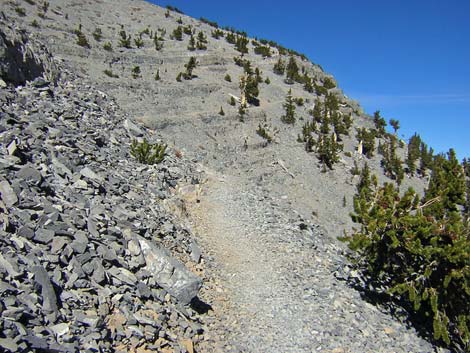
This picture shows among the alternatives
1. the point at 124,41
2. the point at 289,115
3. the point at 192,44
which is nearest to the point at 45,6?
the point at 124,41

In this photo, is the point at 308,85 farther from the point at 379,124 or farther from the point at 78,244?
the point at 78,244

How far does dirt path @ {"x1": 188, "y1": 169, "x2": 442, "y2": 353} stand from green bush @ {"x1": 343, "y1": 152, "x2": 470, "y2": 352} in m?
1.27

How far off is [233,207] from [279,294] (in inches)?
247

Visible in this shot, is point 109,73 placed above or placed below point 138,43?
below

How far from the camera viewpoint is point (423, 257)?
1159 centimetres

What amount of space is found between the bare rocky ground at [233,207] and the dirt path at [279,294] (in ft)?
0.14

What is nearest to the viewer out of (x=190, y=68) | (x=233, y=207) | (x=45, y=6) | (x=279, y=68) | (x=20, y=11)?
(x=233, y=207)

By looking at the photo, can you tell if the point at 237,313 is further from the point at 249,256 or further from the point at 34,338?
the point at 34,338

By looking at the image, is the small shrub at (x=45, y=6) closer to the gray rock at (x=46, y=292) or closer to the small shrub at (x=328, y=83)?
the small shrub at (x=328, y=83)

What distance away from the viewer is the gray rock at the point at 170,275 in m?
9.08

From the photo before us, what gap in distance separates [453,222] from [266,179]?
12618 mm

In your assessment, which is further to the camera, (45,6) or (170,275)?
(45,6)

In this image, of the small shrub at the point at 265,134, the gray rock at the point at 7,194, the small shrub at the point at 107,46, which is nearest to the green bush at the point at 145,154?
the gray rock at the point at 7,194

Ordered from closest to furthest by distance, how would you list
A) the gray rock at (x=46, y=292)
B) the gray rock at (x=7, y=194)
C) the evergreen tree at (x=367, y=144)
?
the gray rock at (x=46, y=292)
the gray rock at (x=7, y=194)
the evergreen tree at (x=367, y=144)
